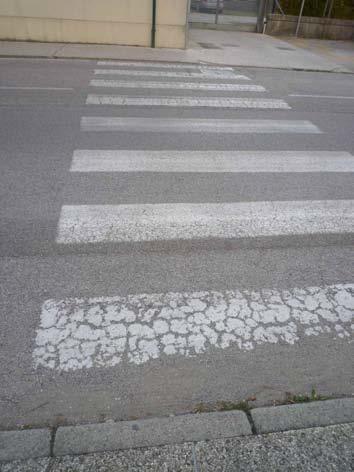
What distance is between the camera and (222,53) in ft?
51.0

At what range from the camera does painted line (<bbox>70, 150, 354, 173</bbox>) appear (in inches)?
230

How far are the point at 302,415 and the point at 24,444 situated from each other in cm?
185

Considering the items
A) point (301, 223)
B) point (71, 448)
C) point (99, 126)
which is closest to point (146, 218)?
point (301, 223)

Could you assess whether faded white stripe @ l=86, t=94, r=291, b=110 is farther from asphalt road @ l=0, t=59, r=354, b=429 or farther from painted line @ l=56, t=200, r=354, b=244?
painted line @ l=56, t=200, r=354, b=244

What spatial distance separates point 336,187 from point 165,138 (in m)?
3.19

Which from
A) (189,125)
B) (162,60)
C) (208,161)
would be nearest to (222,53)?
(162,60)

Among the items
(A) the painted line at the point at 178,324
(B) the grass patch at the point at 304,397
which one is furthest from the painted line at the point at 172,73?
(B) the grass patch at the point at 304,397

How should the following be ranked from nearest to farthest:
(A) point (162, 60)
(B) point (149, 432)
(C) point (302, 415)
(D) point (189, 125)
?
(B) point (149, 432), (C) point (302, 415), (D) point (189, 125), (A) point (162, 60)

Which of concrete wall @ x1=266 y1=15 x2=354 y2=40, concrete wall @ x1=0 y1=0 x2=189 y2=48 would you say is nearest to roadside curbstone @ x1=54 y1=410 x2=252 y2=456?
concrete wall @ x1=0 y1=0 x2=189 y2=48

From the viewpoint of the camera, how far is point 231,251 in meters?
4.16

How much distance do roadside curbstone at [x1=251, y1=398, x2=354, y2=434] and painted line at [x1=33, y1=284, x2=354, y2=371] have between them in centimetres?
57

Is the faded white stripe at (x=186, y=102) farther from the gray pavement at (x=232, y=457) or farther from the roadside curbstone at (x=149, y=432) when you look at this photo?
the gray pavement at (x=232, y=457)

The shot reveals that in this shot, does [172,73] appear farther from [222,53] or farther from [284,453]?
[284,453]

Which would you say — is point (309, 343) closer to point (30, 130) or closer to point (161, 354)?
point (161, 354)
